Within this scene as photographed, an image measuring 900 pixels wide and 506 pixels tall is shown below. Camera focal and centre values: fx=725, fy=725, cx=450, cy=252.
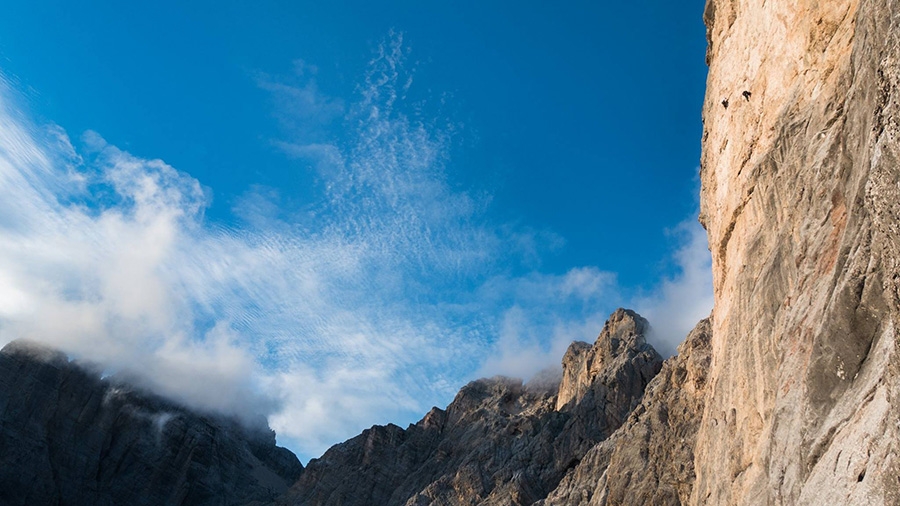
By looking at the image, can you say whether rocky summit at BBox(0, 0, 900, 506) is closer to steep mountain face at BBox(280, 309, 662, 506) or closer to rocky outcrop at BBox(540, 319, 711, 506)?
rocky outcrop at BBox(540, 319, 711, 506)

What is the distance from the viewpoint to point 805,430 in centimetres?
1163

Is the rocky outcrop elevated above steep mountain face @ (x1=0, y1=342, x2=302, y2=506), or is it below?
below

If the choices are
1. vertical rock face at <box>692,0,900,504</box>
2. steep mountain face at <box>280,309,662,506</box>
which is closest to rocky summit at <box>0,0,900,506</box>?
vertical rock face at <box>692,0,900,504</box>

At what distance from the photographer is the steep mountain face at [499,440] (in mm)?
75938

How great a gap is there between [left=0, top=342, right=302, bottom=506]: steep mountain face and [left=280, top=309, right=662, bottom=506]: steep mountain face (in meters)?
26.9

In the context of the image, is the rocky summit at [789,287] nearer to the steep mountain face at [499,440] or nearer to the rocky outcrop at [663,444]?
the rocky outcrop at [663,444]

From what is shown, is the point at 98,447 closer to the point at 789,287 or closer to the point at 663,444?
the point at 663,444

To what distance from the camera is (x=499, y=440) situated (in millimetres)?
86625

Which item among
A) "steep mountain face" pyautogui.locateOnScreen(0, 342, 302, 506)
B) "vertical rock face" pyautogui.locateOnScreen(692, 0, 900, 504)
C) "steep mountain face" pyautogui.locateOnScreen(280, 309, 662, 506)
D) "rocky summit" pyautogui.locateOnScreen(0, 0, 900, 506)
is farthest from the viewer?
"steep mountain face" pyautogui.locateOnScreen(0, 342, 302, 506)

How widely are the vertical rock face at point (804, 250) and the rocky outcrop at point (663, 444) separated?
22.7m

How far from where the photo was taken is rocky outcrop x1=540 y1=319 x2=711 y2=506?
46.1 meters

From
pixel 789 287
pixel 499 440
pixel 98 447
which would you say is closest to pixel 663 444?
pixel 789 287

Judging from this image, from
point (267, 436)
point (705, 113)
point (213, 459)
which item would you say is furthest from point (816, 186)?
point (267, 436)

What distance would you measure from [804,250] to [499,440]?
75.6 meters
